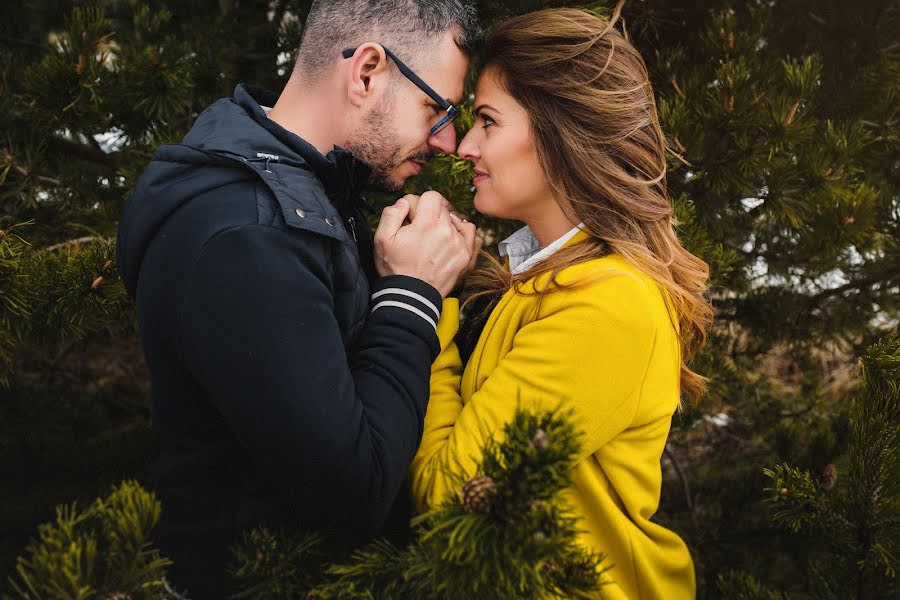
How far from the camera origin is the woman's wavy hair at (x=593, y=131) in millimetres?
1700

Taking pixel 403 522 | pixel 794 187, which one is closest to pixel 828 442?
pixel 794 187

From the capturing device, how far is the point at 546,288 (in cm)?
156

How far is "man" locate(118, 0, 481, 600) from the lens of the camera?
1.21 m

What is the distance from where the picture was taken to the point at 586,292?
1.49 metres

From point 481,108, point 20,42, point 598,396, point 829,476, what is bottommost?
point 829,476

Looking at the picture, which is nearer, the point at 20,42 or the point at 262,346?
the point at 262,346

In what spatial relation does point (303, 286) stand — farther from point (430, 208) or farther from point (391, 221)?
point (430, 208)

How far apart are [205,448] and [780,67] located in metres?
2.54

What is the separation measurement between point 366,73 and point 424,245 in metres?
0.50

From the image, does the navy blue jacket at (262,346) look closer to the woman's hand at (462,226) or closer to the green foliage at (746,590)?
the woman's hand at (462,226)

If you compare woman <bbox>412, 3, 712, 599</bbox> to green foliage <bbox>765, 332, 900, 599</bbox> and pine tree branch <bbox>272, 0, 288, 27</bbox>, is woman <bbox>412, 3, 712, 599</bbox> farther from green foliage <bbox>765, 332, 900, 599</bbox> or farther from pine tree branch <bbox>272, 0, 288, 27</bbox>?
pine tree branch <bbox>272, 0, 288, 27</bbox>

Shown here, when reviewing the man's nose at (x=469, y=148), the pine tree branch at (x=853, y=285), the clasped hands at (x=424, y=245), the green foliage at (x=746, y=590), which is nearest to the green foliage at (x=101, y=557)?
the clasped hands at (x=424, y=245)

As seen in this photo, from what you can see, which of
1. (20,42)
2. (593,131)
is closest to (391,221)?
(593,131)

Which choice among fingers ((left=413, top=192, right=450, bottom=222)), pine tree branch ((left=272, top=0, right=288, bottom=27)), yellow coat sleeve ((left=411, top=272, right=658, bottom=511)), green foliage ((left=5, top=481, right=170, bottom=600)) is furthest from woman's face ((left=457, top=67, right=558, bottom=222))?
pine tree branch ((left=272, top=0, right=288, bottom=27))
